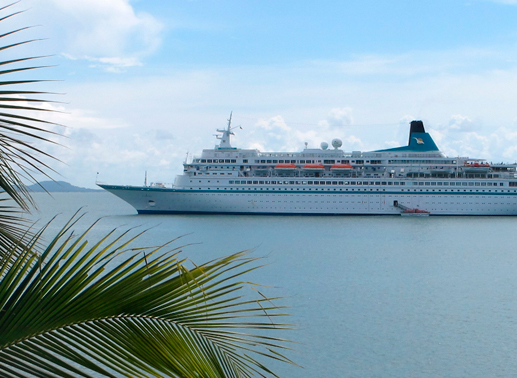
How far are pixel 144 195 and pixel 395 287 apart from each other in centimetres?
2979

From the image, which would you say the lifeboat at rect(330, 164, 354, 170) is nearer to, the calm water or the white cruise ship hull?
the white cruise ship hull

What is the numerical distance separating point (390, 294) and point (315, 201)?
27.8 m

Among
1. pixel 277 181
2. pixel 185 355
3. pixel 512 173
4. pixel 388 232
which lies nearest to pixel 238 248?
pixel 388 232

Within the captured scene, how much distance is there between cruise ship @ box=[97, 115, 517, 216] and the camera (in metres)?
43.0

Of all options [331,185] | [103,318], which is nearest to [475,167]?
[331,185]

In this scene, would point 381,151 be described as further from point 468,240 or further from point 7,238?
point 7,238

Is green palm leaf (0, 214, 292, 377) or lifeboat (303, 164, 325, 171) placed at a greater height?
lifeboat (303, 164, 325, 171)

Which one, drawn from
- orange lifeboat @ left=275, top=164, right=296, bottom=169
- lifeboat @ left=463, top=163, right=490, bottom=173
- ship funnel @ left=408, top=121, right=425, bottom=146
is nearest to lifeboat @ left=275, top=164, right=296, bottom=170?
orange lifeboat @ left=275, top=164, right=296, bottom=169

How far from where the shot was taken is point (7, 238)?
119 inches

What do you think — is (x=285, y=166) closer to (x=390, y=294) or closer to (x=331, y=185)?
(x=331, y=185)

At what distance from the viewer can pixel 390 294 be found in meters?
15.3

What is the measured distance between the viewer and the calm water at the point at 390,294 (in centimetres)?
989

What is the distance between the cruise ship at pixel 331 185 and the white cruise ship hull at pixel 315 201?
0.08 meters

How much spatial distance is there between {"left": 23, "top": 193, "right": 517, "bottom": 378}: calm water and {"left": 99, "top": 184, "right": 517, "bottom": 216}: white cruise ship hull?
910 centimetres
